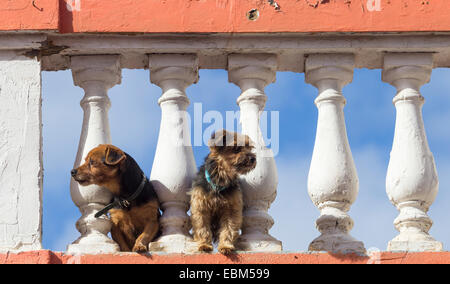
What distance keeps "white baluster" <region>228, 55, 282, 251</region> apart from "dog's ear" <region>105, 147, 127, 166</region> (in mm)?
834

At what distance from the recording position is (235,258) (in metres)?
9.74

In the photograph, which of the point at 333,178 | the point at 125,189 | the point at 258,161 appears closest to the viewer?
the point at 333,178

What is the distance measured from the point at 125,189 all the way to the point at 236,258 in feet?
3.29

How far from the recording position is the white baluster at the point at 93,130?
10055 mm

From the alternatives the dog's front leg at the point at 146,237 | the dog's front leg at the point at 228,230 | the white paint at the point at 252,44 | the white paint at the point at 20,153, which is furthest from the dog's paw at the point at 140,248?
the white paint at the point at 252,44

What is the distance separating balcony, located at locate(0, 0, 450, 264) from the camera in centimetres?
998

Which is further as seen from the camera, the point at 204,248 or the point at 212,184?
the point at 212,184

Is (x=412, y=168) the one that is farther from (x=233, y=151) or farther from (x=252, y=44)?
(x=252, y=44)

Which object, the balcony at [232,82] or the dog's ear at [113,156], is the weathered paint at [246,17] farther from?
the dog's ear at [113,156]

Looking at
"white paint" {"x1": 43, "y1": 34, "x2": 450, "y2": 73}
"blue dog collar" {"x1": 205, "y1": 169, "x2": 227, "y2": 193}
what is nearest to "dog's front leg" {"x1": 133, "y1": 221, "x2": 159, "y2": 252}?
"blue dog collar" {"x1": 205, "y1": 169, "x2": 227, "y2": 193}

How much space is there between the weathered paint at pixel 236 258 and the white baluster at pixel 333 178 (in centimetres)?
13

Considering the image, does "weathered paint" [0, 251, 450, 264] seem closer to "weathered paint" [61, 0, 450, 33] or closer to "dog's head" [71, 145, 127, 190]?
"dog's head" [71, 145, 127, 190]

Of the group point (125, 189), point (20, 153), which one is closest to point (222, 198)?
point (125, 189)

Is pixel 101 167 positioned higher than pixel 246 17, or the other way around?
pixel 246 17
